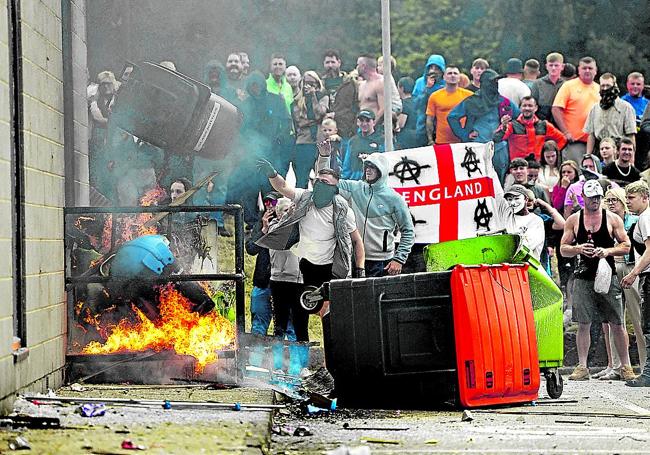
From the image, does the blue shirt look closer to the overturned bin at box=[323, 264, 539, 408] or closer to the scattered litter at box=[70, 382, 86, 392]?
the overturned bin at box=[323, 264, 539, 408]

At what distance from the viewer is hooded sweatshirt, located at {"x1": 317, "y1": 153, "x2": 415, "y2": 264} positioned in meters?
12.5

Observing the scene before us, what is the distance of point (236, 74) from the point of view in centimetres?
1393

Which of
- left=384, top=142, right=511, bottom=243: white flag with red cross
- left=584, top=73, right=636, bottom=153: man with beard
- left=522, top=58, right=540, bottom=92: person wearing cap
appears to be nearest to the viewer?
left=384, top=142, right=511, bottom=243: white flag with red cross

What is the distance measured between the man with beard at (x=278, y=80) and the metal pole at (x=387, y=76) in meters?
1.10

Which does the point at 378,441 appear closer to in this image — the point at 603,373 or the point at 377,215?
the point at 377,215

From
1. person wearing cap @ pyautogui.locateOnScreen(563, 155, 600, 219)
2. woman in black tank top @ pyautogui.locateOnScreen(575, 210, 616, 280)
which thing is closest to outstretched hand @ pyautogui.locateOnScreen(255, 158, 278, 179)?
woman in black tank top @ pyautogui.locateOnScreen(575, 210, 616, 280)

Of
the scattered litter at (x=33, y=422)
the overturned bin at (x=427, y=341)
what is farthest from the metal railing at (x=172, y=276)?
the scattered litter at (x=33, y=422)

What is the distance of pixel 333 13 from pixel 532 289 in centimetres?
886

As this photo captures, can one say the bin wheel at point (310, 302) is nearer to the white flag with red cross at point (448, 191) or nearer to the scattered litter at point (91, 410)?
the white flag with red cross at point (448, 191)

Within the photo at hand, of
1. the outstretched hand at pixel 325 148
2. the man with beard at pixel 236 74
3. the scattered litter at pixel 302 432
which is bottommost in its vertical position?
the scattered litter at pixel 302 432

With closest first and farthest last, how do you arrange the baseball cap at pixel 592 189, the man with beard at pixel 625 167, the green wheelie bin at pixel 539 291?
1. the green wheelie bin at pixel 539 291
2. the baseball cap at pixel 592 189
3. the man with beard at pixel 625 167

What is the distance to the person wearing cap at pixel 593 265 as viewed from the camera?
12.4m

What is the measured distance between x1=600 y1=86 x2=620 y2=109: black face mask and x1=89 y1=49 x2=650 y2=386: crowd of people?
2cm

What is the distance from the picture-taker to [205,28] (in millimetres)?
13984
